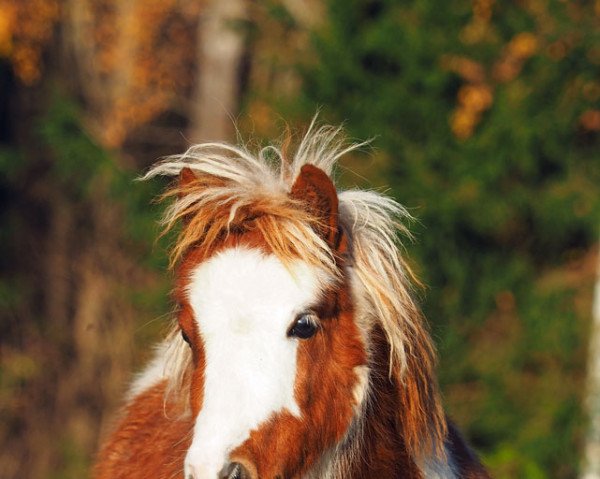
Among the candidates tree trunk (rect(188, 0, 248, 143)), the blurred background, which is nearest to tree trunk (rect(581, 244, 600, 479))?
the blurred background

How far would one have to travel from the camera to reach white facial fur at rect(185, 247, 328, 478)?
3.10m

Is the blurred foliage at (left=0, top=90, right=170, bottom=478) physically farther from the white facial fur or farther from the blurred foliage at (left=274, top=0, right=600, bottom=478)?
the white facial fur

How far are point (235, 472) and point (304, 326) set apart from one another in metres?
0.53

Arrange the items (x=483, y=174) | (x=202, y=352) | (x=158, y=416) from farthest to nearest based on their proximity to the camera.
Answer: (x=483, y=174) < (x=158, y=416) < (x=202, y=352)

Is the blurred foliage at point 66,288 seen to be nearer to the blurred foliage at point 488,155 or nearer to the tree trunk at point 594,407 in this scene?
the blurred foliage at point 488,155

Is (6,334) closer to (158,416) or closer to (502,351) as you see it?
(502,351)

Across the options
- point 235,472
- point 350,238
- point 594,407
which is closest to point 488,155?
point 594,407

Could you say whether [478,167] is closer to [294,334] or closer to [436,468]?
[436,468]

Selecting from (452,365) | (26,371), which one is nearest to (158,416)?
(452,365)

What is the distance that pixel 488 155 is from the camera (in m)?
10.7

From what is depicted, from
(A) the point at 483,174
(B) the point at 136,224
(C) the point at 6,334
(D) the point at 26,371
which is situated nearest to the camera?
(A) the point at 483,174

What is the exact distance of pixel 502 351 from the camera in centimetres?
1091

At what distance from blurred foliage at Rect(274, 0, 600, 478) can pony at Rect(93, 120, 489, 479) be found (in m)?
6.69

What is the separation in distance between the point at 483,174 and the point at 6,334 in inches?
292
